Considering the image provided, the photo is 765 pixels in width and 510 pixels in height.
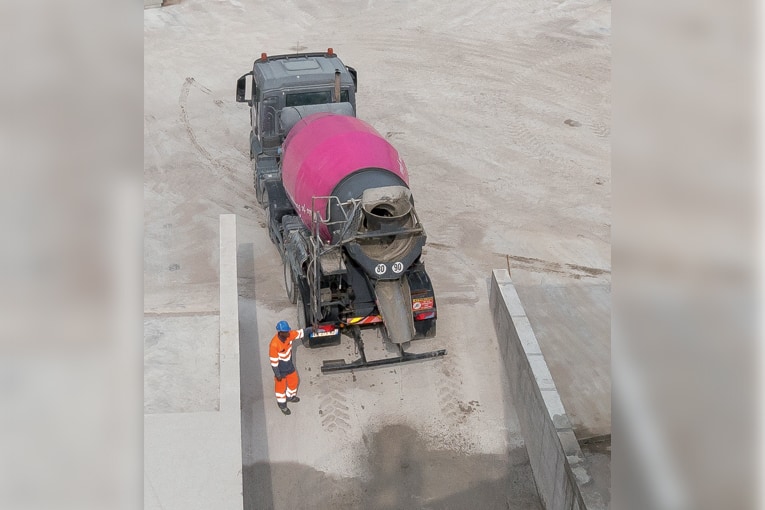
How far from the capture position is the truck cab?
517 inches

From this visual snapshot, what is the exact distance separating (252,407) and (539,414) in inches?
130

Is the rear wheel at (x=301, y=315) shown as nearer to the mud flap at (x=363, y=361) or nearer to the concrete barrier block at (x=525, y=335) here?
the mud flap at (x=363, y=361)

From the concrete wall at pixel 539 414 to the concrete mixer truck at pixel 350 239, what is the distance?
0.97 metres

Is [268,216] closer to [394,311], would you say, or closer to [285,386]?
[394,311]

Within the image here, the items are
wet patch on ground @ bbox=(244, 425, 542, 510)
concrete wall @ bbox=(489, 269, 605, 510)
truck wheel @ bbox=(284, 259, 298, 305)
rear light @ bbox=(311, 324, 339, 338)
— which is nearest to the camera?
concrete wall @ bbox=(489, 269, 605, 510)

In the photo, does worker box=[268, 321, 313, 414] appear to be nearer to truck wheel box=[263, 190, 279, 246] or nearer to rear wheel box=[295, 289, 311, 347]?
rear wheel box=[295, 289, 311, 347]

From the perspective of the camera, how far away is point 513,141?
16938mm

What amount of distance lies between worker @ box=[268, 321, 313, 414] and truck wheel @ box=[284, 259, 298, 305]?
1.50 m

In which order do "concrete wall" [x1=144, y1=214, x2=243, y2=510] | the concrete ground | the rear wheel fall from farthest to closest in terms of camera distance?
the rear wheel, the concrete ground, "concrete wall" [x1=144, y1=214, x2=243, y2=510]

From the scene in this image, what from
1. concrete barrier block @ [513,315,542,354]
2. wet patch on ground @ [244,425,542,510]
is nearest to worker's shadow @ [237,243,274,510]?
wet patch on ground @ [244,425,542,510]

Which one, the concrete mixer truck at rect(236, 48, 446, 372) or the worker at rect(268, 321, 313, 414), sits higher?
the concrete mixer truck at rect(236, 48, 446, 372)
